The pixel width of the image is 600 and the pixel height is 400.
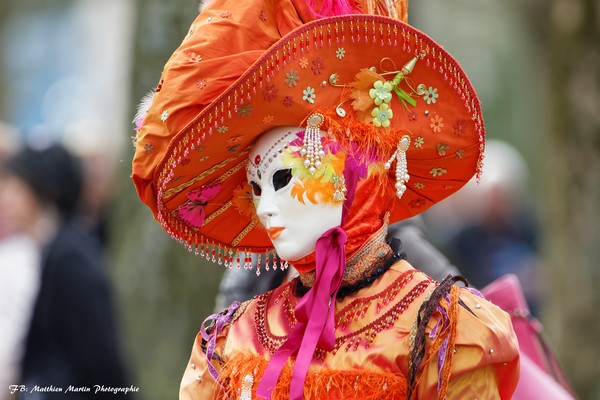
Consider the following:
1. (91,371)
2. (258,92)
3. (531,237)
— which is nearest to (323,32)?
(258,92)

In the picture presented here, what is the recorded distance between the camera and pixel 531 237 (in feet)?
32.7

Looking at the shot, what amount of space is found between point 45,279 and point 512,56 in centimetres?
1995

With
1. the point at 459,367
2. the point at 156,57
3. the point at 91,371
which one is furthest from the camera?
the point at 156,57

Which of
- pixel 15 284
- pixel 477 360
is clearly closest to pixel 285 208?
pixel 477 360

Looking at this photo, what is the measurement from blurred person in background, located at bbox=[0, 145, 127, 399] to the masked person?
163 cm

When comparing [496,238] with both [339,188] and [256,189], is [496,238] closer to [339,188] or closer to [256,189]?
[256,189]

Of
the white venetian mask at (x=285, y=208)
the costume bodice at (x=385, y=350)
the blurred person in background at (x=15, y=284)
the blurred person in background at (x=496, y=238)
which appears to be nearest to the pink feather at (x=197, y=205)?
the white venetian mask at (x=285, y=208)

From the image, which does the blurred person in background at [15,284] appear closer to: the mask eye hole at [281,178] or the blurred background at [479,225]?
the blurred background at [479,225]

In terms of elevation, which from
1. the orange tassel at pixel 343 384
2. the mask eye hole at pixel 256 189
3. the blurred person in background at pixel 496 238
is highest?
the mask eye hole at pixel 256 189

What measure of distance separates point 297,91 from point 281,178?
26 cm

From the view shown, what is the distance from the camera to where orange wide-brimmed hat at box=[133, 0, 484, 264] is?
10.6ft

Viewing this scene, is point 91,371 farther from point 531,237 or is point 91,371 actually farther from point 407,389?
point 531,237

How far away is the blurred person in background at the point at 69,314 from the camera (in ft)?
16.2

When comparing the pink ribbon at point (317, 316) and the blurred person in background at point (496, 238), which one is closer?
the pink ribbon at point (317, 316)
